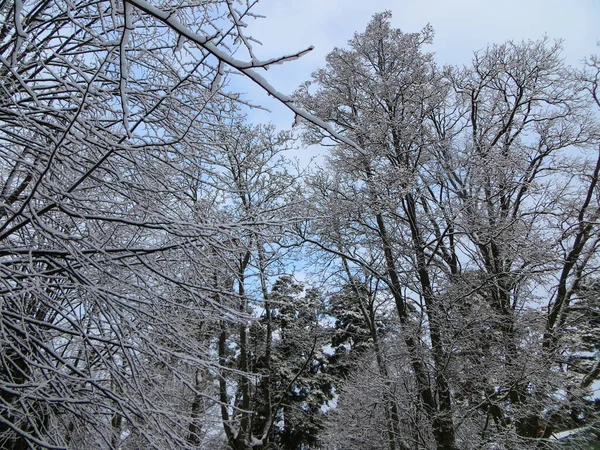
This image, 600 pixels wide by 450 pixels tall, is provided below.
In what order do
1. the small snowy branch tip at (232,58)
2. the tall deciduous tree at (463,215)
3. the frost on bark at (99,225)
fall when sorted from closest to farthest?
the small snowy branch tip at (232,58) < the frost on bark at (99,225) < the tall deciduous tree at (463,215)

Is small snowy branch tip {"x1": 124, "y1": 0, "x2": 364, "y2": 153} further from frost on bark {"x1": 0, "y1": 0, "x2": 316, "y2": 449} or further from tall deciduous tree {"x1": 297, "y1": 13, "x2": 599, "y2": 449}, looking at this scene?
tall deciduous tree {"x1": 297, "y1": 13, "x2": 599, "y2": 449}

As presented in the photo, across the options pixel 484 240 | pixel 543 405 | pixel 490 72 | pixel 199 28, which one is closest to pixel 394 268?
pixel 484 240

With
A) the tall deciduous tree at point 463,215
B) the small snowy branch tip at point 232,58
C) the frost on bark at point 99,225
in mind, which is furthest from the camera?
the tall deciduous tree at point 463,215

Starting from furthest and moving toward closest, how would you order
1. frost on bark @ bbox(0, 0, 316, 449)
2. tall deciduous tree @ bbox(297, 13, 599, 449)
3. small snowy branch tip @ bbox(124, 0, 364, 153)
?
1. tall deciduous tree @ bbox(297, 13, 599, 449)
2. frost on bark @ bbox(0, 0, 316, 449)
3. small snowy branch tip @ bbox(124, 0, 364, 153)

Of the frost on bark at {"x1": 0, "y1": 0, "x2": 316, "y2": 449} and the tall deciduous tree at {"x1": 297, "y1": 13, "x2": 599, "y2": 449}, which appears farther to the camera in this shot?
the tall deciduous tree at {"x1": 297, "y1": 13, "x2": 599, "y2": 449}

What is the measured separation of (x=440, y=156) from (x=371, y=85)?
2.06m

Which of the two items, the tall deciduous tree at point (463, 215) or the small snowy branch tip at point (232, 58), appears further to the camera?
the tall deciduous tree at point (463, 215)

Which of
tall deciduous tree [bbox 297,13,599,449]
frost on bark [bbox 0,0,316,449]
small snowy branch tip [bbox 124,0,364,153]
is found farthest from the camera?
tall deciduous tree [bbox 297,13,599,449]

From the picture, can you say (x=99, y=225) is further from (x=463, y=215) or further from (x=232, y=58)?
(x=463, y=215)

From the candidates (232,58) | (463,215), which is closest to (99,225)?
(232,58)

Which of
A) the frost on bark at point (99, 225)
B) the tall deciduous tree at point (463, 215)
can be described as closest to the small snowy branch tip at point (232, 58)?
the frost on bark at point (99, 225)

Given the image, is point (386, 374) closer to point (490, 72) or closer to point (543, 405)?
point (543, 405)

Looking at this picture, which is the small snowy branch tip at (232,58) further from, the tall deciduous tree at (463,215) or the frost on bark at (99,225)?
the tall deciduous tree at (463,215)

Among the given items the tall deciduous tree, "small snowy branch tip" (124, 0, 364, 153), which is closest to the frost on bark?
"small snowy branch tip" (124, 0, 364, 153)
